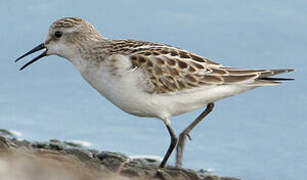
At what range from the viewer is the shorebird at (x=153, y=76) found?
31.8 ft

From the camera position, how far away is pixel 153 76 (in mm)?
9797

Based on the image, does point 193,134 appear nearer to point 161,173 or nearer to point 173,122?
point 173,122

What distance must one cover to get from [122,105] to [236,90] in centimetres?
134

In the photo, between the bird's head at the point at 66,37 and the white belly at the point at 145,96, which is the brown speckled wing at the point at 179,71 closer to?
the white belly at the point at 145,96

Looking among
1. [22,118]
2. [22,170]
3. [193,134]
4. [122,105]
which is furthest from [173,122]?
[22,170]

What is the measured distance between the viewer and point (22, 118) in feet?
42.3

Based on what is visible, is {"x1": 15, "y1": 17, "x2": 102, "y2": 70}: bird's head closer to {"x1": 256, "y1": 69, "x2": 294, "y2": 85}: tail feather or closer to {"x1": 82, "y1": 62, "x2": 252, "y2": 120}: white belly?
{"x1": 82, "y1": 62, "x2": 252, "y2": 120}: white belly

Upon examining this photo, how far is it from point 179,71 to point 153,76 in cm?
35

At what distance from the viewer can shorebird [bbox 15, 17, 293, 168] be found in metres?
9.68

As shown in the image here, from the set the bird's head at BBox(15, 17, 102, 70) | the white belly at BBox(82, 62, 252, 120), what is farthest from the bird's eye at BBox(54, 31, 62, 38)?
the white belly at BBox(82, 62, 252, 120)

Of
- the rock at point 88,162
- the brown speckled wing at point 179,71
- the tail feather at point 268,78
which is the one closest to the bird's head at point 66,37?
the brown speckled wing at point 179,71

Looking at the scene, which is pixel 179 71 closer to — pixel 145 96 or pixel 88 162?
pixel 145 96

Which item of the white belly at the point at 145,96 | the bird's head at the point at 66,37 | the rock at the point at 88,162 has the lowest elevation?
the rock at the point at 88,162

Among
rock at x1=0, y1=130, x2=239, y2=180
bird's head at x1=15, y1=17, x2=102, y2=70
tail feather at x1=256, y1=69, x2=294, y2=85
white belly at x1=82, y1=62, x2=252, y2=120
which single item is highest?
bird's head at x1=15, y1=17, x2=102, y2=70
